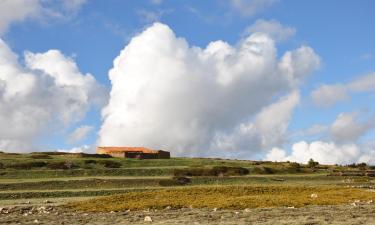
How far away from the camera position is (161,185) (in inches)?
2135

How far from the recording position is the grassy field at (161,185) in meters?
34.7

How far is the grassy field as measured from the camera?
114ft

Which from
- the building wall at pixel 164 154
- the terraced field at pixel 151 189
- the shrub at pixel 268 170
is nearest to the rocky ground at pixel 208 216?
the terraced field at pixel 151 189

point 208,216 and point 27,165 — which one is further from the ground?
point 27,165

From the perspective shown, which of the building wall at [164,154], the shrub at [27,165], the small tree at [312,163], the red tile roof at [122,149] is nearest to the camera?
the shrub at [27,165]

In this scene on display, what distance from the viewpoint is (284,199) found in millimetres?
34750

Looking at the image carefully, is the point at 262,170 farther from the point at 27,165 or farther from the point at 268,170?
the point at 27,165

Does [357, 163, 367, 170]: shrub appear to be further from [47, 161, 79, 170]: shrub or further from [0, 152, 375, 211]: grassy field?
[47, 161, 79, 170]: shrub

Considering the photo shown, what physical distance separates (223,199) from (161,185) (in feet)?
63.6

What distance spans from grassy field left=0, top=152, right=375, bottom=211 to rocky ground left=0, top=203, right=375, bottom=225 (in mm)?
2937

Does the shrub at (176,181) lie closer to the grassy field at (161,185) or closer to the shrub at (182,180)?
the shrub at (182,180)

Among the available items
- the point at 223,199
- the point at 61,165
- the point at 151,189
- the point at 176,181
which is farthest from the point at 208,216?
the point at 61,165

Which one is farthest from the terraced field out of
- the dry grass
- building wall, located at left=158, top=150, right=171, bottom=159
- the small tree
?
building wall, located at left=158, top=150, right=171, bottom=159

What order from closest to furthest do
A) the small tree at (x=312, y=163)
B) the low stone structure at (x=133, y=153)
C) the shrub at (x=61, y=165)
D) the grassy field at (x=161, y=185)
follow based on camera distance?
the grassy field at (x=161, y=185)
the shrub at (x=61, y=165)
the small tree at (x=312, y=163)
the low stone structure at (x=133, y=153)
